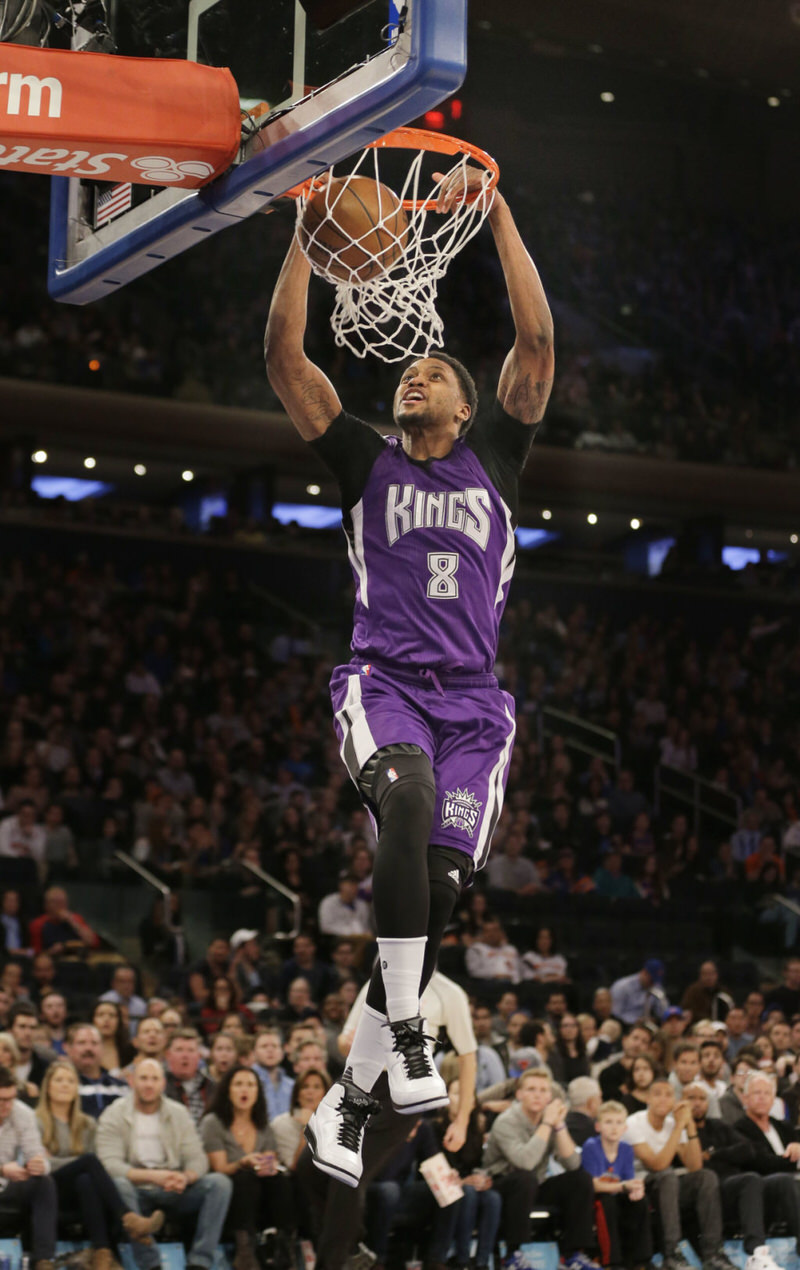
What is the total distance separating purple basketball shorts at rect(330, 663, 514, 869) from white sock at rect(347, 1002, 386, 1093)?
549 millimetres

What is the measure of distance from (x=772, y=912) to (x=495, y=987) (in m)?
5.40

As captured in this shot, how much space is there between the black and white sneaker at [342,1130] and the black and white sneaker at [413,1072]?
0.79 feet

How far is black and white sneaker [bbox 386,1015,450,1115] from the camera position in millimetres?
4316

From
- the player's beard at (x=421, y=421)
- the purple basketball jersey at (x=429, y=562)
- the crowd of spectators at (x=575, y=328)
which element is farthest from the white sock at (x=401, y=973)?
the crowd of spectators at (x=575, y=328)

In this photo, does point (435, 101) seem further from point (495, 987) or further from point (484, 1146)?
point (495, 987)

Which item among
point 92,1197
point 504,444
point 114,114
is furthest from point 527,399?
point 92,1197

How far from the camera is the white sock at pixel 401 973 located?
454 cm

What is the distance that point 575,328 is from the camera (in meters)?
23.1

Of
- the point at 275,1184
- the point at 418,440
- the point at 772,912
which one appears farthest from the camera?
the point at 772,912

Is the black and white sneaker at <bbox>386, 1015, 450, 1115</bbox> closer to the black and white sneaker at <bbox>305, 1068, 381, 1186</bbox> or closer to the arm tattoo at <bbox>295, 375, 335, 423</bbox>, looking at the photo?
the black and white sneaker at <bbox>305, 1068, 381, 1186</bbox>

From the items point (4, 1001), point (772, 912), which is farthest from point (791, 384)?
point (4, 1001)

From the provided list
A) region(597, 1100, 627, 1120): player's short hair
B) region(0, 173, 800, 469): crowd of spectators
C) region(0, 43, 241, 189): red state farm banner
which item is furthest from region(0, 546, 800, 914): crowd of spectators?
region(0, 43, 241, 189): red state farm banner

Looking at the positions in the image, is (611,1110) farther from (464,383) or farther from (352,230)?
(352,230)

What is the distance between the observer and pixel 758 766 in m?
22.4
